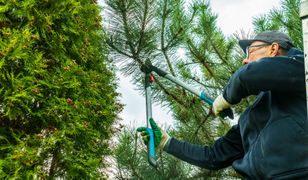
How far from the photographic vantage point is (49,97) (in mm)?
2639

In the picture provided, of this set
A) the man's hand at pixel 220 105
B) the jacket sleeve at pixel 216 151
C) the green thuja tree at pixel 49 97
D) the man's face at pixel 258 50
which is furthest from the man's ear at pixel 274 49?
the green thuja tree at pixel 49 97

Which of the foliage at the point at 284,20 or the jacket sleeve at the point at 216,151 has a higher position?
the foliage at the point at 284,20

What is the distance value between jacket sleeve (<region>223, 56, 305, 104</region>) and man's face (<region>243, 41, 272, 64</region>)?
0.30m

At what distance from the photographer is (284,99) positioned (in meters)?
1.59

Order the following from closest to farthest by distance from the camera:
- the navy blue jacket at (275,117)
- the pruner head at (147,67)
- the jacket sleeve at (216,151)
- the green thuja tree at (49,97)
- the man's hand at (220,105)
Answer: the navy blue jacket at (275,117) → the man's hand at (220,105) → the jacket sleeve at (216,151) → the green thuja tree at (49,97) → the pruner head at (147,67)

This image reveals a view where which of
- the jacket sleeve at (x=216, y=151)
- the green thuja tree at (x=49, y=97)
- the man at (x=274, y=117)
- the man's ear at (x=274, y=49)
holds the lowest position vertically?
the man at (x=274, y=117)

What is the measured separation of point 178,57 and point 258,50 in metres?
1.44

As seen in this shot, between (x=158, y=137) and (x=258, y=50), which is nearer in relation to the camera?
(x=258, y=50)

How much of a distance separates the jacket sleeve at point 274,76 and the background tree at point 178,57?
147 centimetres

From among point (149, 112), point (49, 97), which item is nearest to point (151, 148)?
point (149, 112)

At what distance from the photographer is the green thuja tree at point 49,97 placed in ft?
7.85

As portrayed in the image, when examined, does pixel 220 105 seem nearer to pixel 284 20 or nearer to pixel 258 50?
pixel 258 50

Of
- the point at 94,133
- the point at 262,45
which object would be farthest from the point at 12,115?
the point at 262,45

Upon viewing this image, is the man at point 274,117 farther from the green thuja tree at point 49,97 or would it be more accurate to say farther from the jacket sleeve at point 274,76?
the green thuja tree at point 49,97
